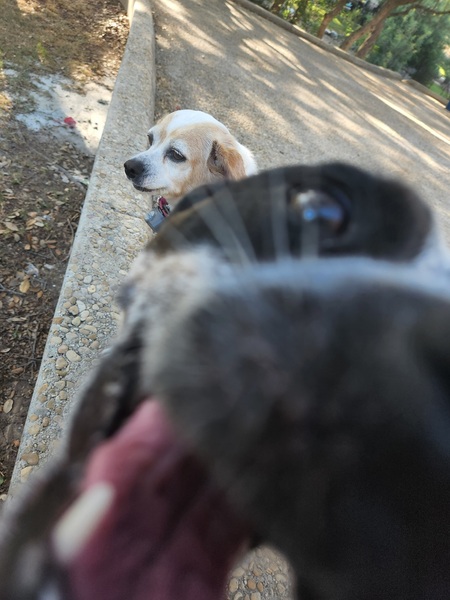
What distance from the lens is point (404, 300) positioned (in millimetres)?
880

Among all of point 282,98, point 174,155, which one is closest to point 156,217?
point 174,155

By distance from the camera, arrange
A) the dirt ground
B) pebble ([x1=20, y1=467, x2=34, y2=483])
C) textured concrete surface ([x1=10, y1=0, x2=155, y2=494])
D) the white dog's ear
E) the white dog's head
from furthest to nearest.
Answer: the white dog's head
the white dog's ear
the dirt ground
textured concrete surface ([x1=10, y1=0, x2=155, y2=494])
pebble ([x1=20, y1=467, x2=34, y2=483])

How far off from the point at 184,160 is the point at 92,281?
4.71 ft

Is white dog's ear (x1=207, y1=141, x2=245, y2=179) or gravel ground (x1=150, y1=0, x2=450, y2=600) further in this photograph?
gravel ground (x1=150, y1=0, x2=450, y2=600)

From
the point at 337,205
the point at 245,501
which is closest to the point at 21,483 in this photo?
the point at 245,501

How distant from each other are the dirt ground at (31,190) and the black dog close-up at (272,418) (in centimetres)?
167

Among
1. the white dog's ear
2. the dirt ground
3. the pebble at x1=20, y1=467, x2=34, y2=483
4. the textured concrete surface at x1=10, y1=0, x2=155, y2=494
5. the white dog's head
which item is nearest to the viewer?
the pebble at x1=20, y1=467, x2=34, y2=483

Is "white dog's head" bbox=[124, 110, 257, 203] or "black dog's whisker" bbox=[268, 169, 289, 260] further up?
"black dog's whisker" bbox=[268, 169, 289, 260]

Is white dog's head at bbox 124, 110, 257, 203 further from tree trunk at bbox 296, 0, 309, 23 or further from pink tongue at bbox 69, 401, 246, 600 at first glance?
tree trunk at bbox 296, 0, 309, 23

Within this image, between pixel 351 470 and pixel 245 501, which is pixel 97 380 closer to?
pixel 245 501

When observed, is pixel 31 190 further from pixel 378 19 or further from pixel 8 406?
pixel 378 19

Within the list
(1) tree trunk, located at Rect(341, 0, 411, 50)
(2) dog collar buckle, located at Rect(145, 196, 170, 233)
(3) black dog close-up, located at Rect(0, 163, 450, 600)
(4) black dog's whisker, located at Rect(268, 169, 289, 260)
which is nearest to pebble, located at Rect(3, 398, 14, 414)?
(2) dog collar buckle, located at Rect(145, 196, 170, 233)

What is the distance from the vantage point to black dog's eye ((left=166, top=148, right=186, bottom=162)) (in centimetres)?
380

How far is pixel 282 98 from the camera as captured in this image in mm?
8680
